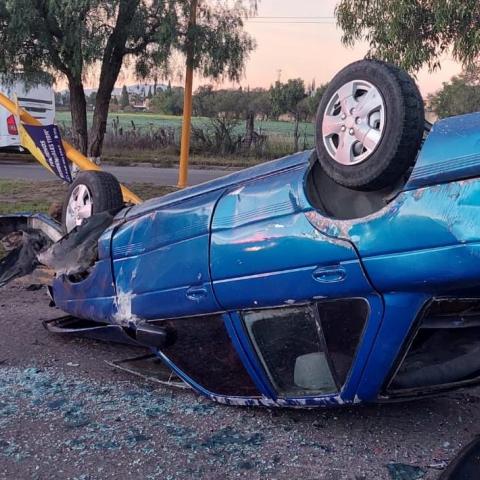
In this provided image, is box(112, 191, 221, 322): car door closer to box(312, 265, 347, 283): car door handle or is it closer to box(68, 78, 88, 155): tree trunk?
box(312, 265, 347, 283): car door handle

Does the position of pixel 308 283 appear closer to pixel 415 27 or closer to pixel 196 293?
pixel 196 293

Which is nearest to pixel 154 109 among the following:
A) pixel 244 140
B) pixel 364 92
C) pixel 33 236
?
pixel 244 140

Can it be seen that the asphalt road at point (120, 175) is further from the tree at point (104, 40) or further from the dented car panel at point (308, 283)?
the dented car panel at point (308, 283)

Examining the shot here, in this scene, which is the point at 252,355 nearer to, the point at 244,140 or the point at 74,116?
the point at 74,116

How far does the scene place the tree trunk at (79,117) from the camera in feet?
35.7

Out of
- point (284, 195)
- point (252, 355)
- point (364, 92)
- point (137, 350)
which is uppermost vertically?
point (364, 92)

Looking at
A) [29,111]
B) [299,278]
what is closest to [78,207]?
[299,278]

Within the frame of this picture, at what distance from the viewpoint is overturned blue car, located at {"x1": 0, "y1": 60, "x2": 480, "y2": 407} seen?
2.37 metres

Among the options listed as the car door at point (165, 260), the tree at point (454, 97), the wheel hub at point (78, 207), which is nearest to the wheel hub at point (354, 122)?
the car door at point (165, 260)

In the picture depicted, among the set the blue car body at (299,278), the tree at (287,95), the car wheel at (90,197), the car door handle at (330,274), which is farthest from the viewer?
the tree at (287,95)

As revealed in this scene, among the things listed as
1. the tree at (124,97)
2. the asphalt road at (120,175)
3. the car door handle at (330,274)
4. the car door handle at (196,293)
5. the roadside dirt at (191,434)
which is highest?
the tree at (124,97)

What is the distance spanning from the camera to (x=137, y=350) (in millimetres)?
4410

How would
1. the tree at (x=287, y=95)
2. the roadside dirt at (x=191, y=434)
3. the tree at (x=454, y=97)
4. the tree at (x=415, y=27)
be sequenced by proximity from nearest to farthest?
the roadside dirt at (x=191, y=434) → the tree at (x=415, y=27) → the tree at (x=454, y=97) → the tree at (x=287, y=95)

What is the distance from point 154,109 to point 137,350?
37.8m
